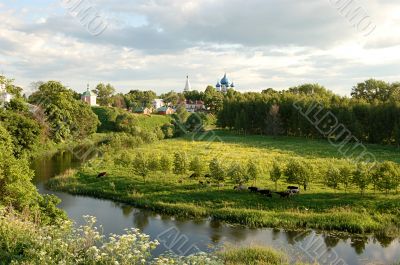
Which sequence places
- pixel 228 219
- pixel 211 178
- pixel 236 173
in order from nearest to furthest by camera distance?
pixel 228 219, pixel 236 173, pixel 211 178

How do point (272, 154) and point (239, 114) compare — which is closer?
point (272, 154)

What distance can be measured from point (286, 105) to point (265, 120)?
5138mm

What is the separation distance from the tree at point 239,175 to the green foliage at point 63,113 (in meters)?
30.8

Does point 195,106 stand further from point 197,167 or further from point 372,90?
point 197,167

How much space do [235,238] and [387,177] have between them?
1173 centimetres

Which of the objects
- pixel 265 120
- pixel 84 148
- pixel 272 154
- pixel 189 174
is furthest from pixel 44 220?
pixel 265 120

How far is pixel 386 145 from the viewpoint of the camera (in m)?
60.2

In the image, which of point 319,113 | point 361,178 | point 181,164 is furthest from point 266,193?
point 319,113

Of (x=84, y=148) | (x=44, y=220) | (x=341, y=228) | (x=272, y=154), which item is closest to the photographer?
(x=44, y=220)

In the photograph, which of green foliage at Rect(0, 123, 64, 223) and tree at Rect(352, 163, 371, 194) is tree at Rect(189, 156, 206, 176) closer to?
tree at Rect(352, 163, 371, 194)

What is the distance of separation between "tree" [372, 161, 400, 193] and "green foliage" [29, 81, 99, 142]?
39.5m

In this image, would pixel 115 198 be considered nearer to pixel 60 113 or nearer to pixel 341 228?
pixel 341 228

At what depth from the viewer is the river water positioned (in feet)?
61.9

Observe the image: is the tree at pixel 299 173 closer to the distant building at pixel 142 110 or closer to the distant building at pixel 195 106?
the distant building at pixel 142 110
